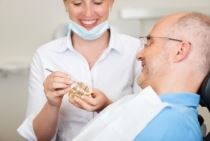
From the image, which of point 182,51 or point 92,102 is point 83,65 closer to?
point 92,102

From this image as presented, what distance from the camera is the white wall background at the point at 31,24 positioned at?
231 cm

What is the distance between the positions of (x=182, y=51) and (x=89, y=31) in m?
0.49

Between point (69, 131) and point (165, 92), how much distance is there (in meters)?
0.52

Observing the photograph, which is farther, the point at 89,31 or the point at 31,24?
the point at 31,24

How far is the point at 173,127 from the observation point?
1.03 metres

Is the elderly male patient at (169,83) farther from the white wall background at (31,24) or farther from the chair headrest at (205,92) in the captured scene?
the white wall background at (31,24)

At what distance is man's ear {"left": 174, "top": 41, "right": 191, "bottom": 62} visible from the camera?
1.12 m

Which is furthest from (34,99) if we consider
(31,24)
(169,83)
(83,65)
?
(31,24)

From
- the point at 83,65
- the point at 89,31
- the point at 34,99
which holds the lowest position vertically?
the point at 34,99

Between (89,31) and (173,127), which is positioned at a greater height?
(89,31)

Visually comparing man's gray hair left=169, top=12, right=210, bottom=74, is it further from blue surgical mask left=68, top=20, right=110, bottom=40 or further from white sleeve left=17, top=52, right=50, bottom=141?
A: white sleeve left=17, top=52, right=50, bottom=141

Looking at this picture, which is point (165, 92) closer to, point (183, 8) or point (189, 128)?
point (189, 128)

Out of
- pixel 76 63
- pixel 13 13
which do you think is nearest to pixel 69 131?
pixel 76 63

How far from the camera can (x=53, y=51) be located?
60.8 inches
